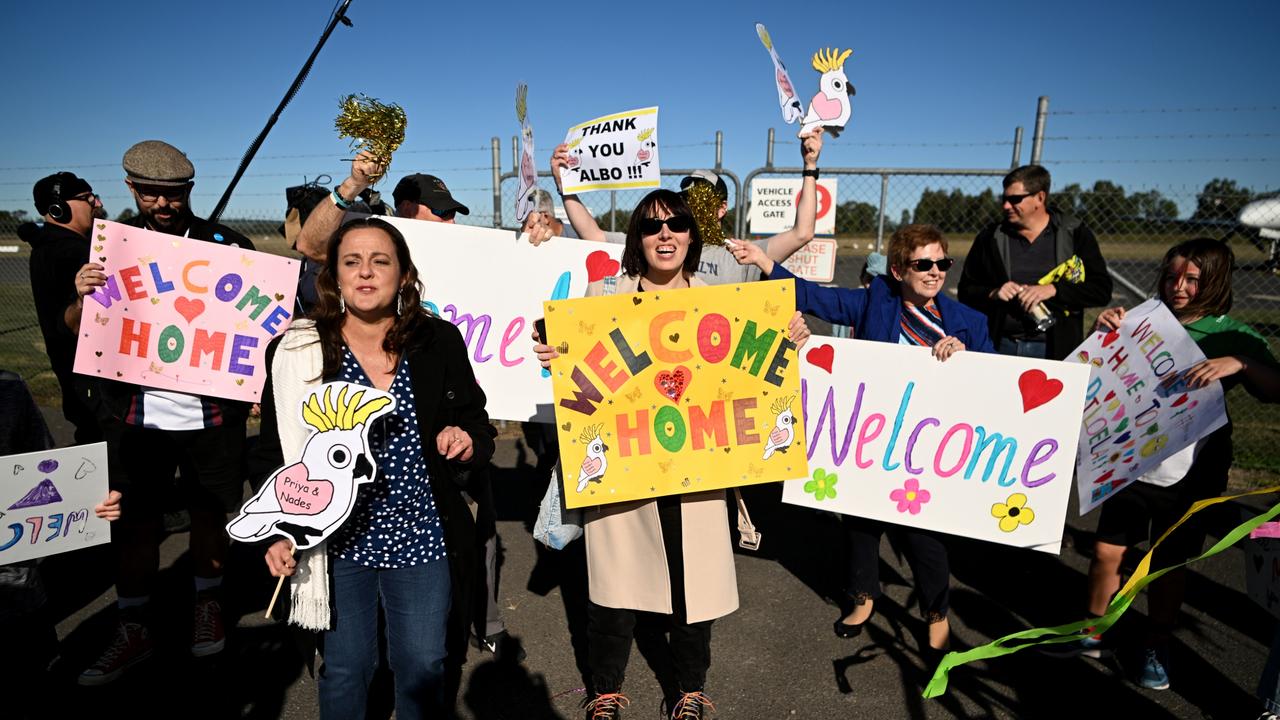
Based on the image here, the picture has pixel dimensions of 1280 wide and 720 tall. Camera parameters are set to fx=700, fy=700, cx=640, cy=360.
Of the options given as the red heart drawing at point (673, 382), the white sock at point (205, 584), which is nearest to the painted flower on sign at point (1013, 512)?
the red heart drawing at point (673, 382)

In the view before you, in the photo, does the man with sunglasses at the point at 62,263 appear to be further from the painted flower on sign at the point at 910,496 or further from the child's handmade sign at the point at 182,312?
the painted flower on sign at the point at 910,496

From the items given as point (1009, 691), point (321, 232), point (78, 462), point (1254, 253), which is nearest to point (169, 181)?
point (321, 232)

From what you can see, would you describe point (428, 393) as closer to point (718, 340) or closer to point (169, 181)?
point (718, 340)

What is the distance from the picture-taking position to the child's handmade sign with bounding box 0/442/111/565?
2281mm

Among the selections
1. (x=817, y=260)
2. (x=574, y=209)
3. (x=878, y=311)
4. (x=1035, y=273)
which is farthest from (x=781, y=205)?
(x=878, y=311)

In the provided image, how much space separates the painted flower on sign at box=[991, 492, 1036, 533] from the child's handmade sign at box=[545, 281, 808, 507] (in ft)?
3.32

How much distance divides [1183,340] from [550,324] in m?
2.52

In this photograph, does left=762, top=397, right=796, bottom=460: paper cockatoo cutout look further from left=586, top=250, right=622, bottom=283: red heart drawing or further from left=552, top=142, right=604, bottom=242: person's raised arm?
left=552, top=142, right=604, bottom=242: person's raised arm

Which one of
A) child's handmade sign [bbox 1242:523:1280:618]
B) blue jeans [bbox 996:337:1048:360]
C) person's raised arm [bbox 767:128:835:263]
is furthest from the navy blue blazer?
child's handmade sign [bbox 1242:523:1280:618]

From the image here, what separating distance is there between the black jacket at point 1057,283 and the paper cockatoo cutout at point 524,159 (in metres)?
2.41

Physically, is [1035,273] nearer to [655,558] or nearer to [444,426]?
[655,558]

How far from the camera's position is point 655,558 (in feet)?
8.65

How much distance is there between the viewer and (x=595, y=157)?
3516mm

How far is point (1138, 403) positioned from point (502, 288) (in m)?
3.00
